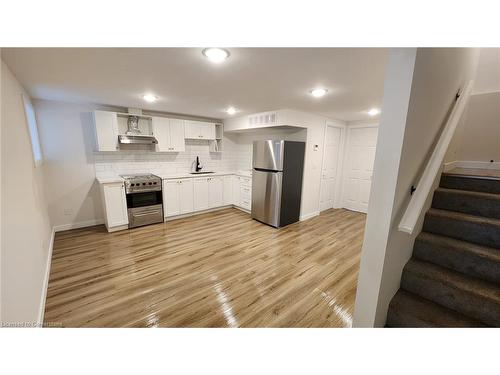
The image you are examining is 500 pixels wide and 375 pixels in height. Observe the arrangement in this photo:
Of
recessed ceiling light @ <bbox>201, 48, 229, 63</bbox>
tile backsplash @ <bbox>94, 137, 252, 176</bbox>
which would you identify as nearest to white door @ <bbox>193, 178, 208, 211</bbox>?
tile backsplash @ <bbox>94, 137, 252, 176</bbox>

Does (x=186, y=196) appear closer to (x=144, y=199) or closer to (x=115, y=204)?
(x=144, y=199)

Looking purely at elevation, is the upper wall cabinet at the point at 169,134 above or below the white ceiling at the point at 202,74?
below

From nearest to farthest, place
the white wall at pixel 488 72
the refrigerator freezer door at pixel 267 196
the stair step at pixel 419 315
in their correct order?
1. the stair step at pixel 419 315
2. the white wall at pixel 488 72
3. the refrigerator freezer door at pixel 267 196

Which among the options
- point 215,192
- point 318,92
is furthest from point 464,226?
point 215,192

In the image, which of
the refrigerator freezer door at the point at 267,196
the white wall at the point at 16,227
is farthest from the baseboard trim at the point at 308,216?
the white wall at the point at 16,227

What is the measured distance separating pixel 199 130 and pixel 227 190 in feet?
5.29

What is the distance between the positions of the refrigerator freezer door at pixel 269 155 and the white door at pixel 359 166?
→ 7.91ft

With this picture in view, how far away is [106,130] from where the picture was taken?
3465 mm

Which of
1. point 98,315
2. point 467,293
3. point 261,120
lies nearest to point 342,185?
point 261,120

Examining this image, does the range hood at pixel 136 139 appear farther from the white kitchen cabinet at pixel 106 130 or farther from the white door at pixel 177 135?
the white door at pixel 177 135

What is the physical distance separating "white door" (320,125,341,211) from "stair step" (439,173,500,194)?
8.14ft

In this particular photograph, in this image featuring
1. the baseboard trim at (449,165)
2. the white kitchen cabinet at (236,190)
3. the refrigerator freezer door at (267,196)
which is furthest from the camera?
the white kitchen cabinet at (236,190)

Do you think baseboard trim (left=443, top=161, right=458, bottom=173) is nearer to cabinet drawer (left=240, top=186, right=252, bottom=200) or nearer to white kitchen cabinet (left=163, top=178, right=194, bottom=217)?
cabinet drawer (left=240, top=186, right=252, bottom=200)

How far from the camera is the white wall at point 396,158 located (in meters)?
1.09
